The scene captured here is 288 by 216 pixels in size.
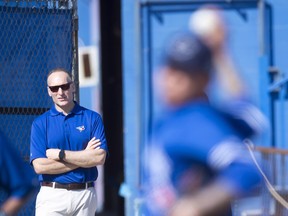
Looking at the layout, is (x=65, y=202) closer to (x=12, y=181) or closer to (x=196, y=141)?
(x=12, y=181)

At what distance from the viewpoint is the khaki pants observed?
20.9ft

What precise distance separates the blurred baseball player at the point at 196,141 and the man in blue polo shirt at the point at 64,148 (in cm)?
257

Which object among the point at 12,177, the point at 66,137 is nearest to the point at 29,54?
the point at 66,137

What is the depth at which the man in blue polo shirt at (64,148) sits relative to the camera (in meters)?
6.33

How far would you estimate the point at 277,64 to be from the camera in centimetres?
1038

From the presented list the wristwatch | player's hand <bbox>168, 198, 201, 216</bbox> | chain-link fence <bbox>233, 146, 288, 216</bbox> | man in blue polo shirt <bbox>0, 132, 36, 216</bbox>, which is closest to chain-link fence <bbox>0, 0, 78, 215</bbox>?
the wristwatch

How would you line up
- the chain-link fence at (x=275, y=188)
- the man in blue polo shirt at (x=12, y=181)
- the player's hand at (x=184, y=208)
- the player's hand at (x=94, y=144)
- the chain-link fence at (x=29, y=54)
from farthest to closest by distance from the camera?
the chain-link fence at (x=275, y=188) → the chain-link fence at (x=29, y=54) → the player's hand at (x=94, y=144) → the man in blue polo shirt at (x=12, y=181) → the player's hand at (x=184, y=208)

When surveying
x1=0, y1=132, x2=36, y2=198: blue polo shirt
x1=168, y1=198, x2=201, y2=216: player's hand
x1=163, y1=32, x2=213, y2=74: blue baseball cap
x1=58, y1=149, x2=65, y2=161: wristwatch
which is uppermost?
x1=163, y1=32, x2=213, y2=74: blue baseball cap

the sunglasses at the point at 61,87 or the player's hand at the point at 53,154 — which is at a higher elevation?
the sunglasses at the point at 61,87

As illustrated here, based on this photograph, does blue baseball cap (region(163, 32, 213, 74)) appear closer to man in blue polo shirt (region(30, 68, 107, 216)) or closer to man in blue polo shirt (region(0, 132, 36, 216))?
man in blue polo shirt (region(0, 132, 36, 216))

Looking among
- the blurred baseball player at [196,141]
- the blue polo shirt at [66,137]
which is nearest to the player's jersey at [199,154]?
the blurred baseball player at [196,141]

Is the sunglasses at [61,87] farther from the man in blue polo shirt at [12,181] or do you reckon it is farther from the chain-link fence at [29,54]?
the man in blue polo shirt at [12,181]

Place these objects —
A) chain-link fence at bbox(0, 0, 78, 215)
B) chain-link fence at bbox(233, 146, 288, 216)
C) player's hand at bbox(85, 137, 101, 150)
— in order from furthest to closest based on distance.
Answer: chain-link fence at bbox(233, 146, 288, 216) → chain-link fence at bbox(0, 0, 78, 215) → player's hand at bbox(85, 137, 101, 150)

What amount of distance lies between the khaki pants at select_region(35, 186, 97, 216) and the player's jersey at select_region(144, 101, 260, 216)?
2648mm
